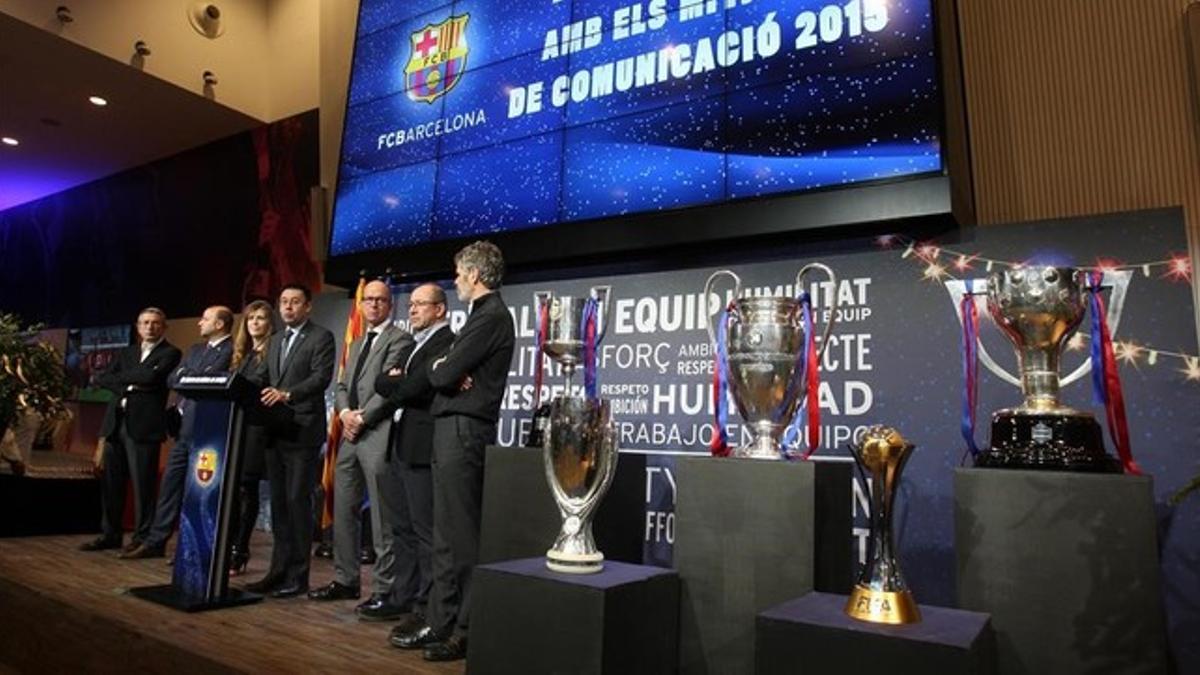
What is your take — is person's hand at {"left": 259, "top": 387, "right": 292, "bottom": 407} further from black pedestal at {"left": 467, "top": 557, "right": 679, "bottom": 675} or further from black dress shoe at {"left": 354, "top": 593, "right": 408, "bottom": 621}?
black pedestal at {"left": 467, "top": 557, "right": 679, "bottom": 675}

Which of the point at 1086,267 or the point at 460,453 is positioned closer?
the point at 460,453

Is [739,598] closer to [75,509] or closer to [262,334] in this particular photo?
[262,334]

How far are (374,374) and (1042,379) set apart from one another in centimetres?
230

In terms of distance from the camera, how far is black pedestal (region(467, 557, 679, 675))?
1436 mm

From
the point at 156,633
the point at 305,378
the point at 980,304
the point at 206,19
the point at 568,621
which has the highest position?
the point at 206,19

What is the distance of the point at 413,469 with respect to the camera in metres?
2.55

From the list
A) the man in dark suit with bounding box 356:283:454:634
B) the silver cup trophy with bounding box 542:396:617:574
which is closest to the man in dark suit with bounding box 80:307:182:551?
the man in dark suit with bounding box 356:283:454:634

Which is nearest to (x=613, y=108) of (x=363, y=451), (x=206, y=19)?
(x=363, y=451)

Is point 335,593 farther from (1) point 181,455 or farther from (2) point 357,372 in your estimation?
(1) point 181,455

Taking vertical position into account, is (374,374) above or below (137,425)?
above

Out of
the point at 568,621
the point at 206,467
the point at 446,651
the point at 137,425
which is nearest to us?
the point at 568,621

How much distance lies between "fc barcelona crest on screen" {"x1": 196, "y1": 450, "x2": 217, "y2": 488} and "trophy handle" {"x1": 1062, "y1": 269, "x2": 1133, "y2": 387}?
3.01m

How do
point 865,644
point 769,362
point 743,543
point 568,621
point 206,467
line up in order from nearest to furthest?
point 865,644, point 568,621, point 743,543, point 769,362, point 206,467

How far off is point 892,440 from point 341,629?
76.3 inches
